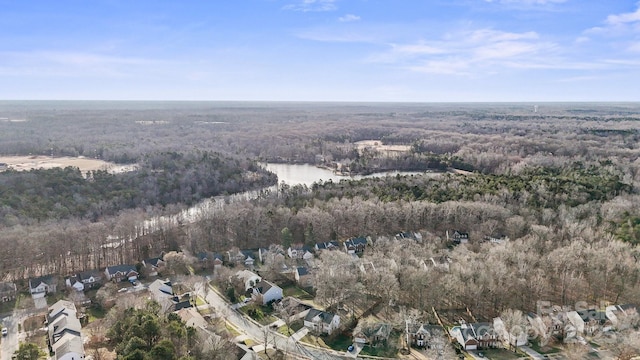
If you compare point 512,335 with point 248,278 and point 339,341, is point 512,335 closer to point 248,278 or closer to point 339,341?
point 339,341

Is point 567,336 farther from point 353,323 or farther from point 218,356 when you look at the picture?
point 218,356

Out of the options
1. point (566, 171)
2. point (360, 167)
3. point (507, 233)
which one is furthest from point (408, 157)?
point (507, 233)

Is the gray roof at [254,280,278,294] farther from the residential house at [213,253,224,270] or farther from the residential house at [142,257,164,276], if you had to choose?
the residential house at [142,257,164,276]

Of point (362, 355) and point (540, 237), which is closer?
point (362, 355)

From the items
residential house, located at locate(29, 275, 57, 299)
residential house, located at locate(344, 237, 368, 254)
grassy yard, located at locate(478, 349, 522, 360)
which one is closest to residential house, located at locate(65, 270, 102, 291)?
residential house, located at locate(29, 275, 57, 299)

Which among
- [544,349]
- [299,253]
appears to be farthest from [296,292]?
[544,349]
